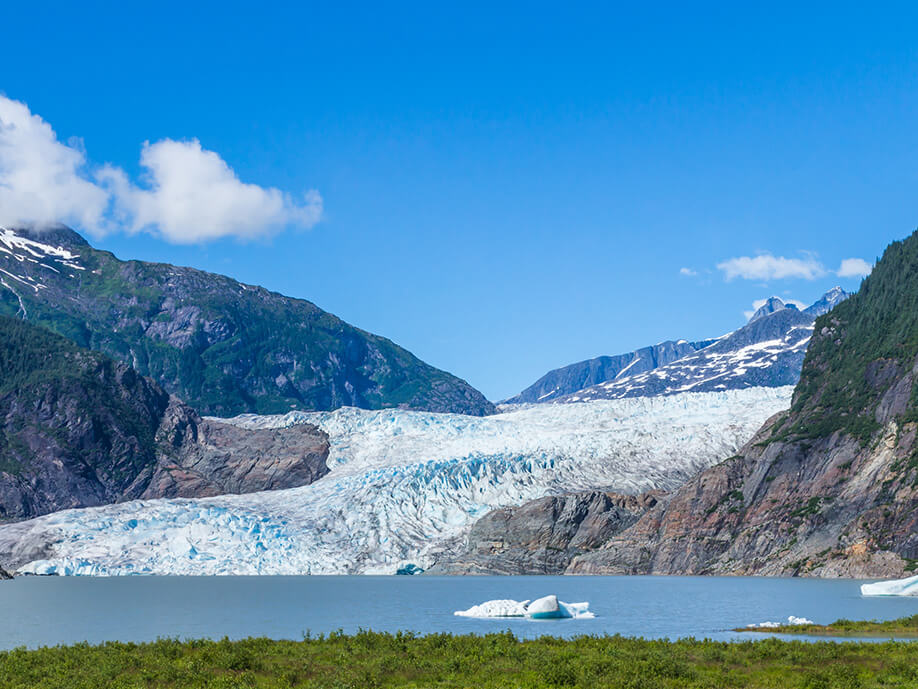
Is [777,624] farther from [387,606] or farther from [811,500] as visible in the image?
[811,500]

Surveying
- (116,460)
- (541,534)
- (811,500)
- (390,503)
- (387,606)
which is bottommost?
(387,606)

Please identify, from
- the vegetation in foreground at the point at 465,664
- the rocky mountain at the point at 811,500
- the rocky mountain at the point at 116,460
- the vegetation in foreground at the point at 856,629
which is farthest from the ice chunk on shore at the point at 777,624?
the rocky mountain at the point at 116,460

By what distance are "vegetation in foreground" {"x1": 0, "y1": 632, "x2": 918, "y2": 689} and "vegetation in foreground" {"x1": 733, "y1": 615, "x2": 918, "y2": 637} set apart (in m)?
7.03

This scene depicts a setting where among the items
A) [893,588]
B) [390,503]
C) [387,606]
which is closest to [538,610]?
[387,606]

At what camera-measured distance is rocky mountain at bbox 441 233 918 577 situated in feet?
349

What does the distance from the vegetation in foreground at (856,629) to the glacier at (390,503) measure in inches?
3222

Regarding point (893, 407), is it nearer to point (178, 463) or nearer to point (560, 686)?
point (560, 686)

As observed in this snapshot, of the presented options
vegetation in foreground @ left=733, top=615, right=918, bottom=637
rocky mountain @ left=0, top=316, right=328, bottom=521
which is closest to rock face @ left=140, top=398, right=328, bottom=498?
rocky mountain @ left=0, top=316, right=328, bottom=521

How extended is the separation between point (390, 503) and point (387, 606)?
6267cm

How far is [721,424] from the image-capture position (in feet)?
509

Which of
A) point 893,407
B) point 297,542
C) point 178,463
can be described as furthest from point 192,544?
point 893,407

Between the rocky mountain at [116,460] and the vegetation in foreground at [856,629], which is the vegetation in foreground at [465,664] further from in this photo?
the rocky mountain at [116,460]

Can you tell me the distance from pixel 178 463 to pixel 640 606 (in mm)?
140246

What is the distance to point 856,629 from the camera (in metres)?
50.6
